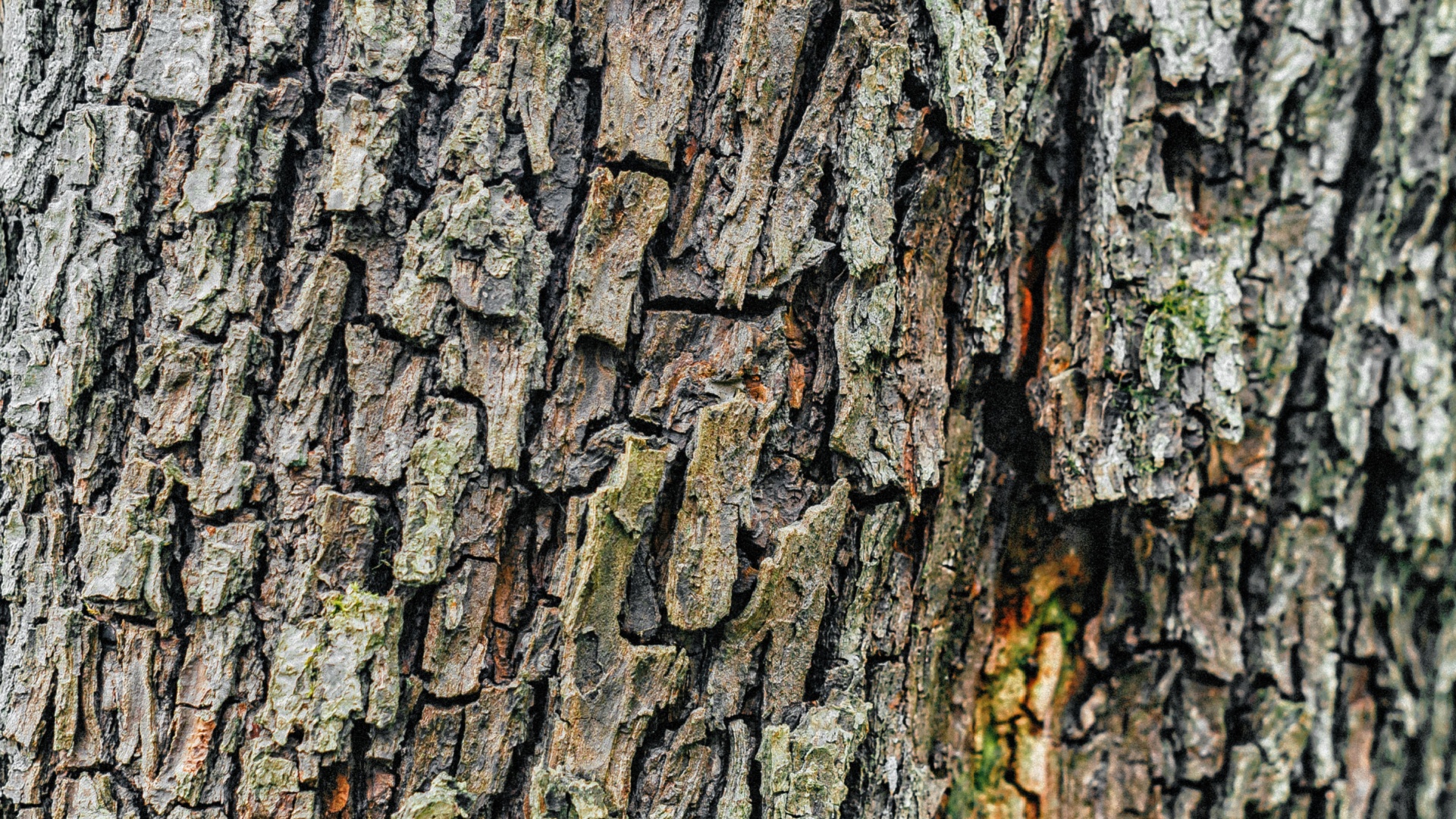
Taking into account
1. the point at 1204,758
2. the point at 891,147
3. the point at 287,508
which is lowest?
the point at 1204,758

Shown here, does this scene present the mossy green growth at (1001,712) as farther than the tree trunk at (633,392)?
Yes

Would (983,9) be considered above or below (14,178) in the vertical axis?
above

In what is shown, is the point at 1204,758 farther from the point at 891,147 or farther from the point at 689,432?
the point at 891,147

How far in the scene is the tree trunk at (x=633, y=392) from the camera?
3.87 ft

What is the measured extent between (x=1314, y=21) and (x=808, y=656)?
1.16 meters

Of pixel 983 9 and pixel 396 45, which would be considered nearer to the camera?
pixel 396 45

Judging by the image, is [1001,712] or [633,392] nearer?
[633,392]

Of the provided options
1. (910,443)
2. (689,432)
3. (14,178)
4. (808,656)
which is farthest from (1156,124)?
(14,178)

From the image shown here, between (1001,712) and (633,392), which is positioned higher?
(633,392)

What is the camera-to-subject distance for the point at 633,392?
1.21m

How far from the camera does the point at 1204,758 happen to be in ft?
4.18

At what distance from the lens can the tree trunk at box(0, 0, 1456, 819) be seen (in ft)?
3.87

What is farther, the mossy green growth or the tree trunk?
the mossy green growth

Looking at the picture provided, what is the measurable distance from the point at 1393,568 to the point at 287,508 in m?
1.56
